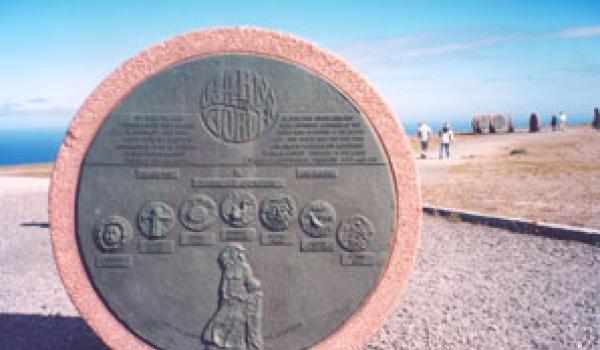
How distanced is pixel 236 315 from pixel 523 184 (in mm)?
11238

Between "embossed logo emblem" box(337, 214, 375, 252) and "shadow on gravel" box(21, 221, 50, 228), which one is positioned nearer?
"embossed logo emblem" box(337, 214, 375, 252)

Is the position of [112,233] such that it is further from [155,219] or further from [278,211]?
[278,211]

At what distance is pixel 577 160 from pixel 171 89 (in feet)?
59.3

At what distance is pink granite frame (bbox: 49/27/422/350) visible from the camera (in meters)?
3.85

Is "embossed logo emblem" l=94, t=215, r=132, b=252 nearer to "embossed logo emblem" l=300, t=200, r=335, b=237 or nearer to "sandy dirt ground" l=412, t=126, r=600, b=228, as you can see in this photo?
"embossed logo emblem" l=300, t=200, r=335, b=237

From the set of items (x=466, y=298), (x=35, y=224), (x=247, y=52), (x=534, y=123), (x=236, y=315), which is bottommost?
(x=466, y=298)

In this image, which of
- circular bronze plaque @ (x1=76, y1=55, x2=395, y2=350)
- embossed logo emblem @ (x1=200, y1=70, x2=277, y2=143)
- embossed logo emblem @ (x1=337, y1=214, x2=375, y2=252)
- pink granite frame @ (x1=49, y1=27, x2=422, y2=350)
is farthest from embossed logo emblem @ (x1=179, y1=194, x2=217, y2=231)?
embossed logo emblem @ (x1=337, y1=214, x2=375, y2=252)

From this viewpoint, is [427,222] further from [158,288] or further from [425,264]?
[158,288]

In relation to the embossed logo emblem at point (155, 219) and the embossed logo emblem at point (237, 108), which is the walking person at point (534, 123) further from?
the embossed logo emblem at point (155, 219)

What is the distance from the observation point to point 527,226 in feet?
27.5

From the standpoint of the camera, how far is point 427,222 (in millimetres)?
9547

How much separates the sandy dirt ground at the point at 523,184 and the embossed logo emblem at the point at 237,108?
6.70 meters

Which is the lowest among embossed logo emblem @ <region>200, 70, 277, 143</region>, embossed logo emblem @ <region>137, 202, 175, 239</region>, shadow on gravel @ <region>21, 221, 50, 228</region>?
shadow on gravel @ <region>21, 221, 50, 228</region>

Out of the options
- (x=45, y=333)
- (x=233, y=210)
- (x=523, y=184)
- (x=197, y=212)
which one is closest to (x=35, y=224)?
(x=45, y=333)
